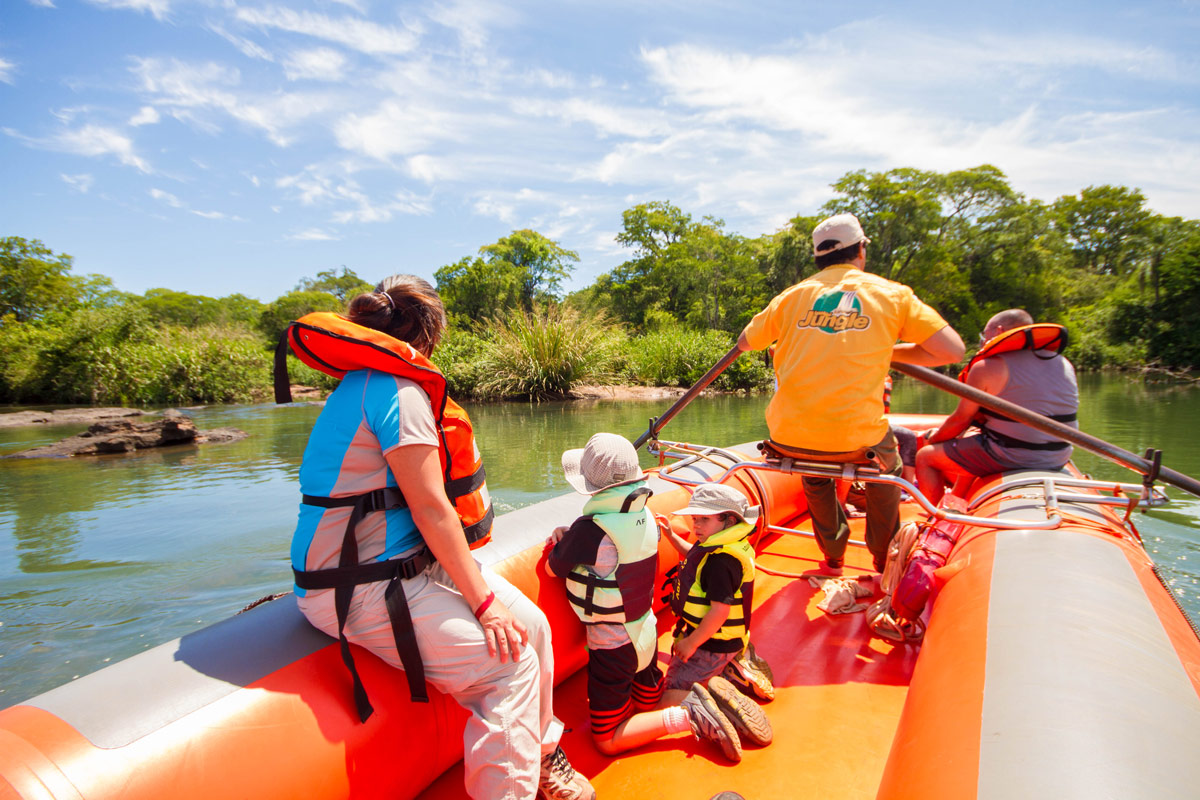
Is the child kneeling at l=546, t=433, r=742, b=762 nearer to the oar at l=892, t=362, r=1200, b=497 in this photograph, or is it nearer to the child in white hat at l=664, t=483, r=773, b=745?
the child in white hat at l=664, t=483, r=773, b=745

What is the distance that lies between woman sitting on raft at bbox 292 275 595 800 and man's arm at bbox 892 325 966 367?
177cm

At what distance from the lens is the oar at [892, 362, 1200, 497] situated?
86.6 inches

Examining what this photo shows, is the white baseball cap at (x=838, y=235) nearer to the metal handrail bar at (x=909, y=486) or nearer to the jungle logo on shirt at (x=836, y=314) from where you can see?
the jungle logo on shirt at (x=836, y=314)

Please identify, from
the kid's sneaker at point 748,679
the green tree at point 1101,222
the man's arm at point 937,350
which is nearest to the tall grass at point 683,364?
the man's arm at point 937,350

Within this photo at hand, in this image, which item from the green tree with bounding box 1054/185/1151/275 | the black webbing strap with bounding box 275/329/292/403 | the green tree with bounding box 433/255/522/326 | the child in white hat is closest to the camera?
the black webbing strap with bounding box 275/329/292/403

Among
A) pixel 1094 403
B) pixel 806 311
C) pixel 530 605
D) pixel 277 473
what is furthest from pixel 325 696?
pixel 1094 403

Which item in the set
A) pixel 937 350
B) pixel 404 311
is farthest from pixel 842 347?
pixel 404 311

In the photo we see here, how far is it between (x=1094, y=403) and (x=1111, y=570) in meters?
17.9

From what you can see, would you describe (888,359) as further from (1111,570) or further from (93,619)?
(93,619)

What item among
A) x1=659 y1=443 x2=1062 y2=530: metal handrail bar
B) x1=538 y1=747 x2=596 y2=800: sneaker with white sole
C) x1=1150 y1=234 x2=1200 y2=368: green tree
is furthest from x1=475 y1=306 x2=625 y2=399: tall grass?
x1=1150 y1=234 x2=1200 y2=368: green tree

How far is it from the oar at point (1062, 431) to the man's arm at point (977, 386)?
414 millimetres

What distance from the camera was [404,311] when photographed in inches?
63.6

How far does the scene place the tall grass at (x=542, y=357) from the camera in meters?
17.2

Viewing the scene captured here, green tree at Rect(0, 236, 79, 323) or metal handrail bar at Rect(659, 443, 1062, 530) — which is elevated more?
green tree at Rect(0, 236, 79, 323)
